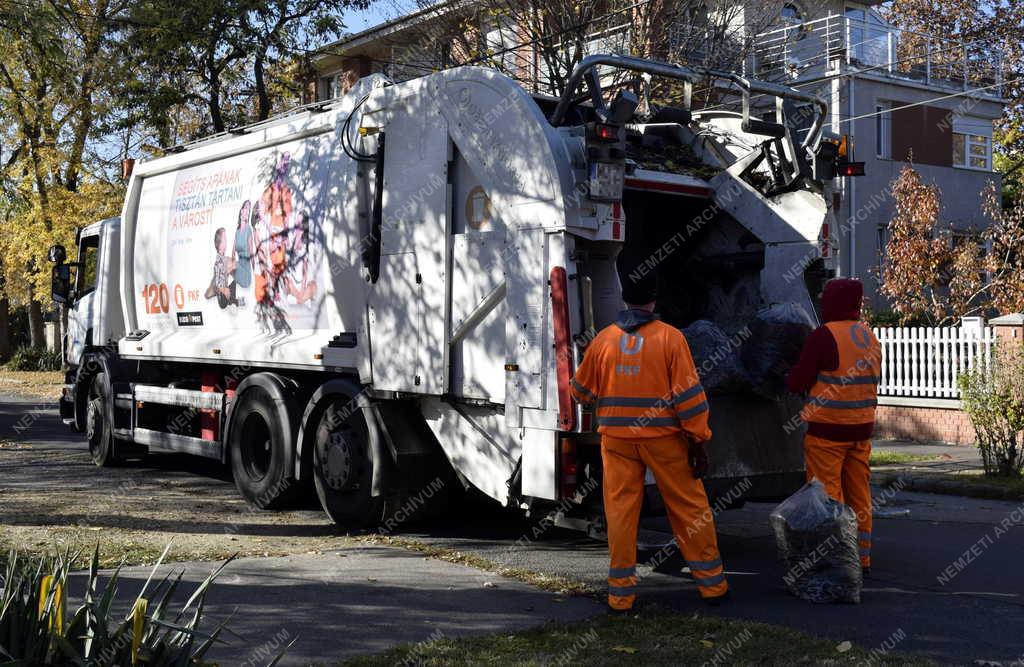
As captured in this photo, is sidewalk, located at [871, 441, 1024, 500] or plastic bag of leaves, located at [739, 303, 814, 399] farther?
sidewalk, located at [871, 441, 1024, 500]

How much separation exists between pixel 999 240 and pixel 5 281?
2745 cm

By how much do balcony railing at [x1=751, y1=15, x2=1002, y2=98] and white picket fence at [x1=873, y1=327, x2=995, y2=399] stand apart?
625 cm

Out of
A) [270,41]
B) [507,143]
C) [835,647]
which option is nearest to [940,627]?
[835,647]

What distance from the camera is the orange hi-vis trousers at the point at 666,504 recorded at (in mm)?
5531

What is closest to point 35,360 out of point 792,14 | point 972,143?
point 792,14

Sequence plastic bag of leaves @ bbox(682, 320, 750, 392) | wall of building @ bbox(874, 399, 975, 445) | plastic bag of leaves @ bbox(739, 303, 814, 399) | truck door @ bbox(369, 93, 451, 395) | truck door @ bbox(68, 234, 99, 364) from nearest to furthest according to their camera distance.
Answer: plastic bag of leaves @ bbox(682, 320, 750, 392) < plastic bag of leaves @ bbox(739, 303, 814, 399) < truck door @ bbox(369, 93, 451, 395) < truck door @ bbox(68, 234, 99, 364) < wall of building @ bbox(874, 399, 975, 445)

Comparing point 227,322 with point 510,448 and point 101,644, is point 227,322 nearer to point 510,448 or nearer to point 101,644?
point 510,448

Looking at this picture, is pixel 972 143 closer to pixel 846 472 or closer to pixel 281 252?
pixel 281 252

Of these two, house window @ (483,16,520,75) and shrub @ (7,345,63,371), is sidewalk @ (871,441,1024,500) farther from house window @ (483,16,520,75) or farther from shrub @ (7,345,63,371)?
shrub @ (7,345,63,371)

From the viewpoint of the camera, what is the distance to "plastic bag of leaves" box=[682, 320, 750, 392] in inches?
252

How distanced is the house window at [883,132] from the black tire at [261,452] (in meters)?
19.6

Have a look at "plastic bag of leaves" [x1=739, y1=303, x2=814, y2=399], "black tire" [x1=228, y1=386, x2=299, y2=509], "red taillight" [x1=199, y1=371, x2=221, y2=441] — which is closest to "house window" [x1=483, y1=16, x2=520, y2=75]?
"red taillight" [x1=199, y1=371, x2=221, y2=441]

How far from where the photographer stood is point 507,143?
6539 millimetres

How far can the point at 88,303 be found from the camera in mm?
12305
